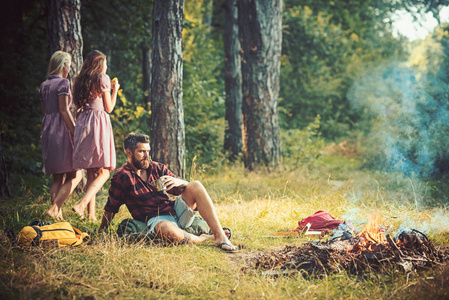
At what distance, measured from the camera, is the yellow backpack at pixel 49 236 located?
4.62 m

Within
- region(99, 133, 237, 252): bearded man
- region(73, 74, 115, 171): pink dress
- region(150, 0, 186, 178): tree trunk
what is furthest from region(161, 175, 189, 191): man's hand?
region(150, 0, 186, 178): tree trunk

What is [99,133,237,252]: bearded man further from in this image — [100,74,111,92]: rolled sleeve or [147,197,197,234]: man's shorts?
[100,74,111,92]: rolled sleeve

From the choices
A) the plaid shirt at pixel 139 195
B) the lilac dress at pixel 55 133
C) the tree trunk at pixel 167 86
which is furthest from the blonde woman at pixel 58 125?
the tree trunk at pixel 167 86

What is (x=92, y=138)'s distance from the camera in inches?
236

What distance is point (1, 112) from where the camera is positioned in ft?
42.8

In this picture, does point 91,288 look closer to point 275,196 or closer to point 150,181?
point 150,181

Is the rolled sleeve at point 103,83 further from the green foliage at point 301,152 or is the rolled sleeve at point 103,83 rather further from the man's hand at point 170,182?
the green foliage at point 301,152

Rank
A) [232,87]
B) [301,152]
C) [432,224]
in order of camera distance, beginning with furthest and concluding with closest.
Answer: [232,87], [301,152], [432,224]

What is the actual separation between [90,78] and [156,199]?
2045mm

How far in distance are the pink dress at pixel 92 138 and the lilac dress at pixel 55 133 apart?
0.22 meters

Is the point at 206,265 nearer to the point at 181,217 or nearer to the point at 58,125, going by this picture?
the point at 181,217

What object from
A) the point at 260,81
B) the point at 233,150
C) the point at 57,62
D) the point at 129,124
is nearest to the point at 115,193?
the point at 57,62

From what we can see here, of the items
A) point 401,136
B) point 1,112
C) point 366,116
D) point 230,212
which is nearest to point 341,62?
point 366,116

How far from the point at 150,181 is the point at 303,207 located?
2.81m
